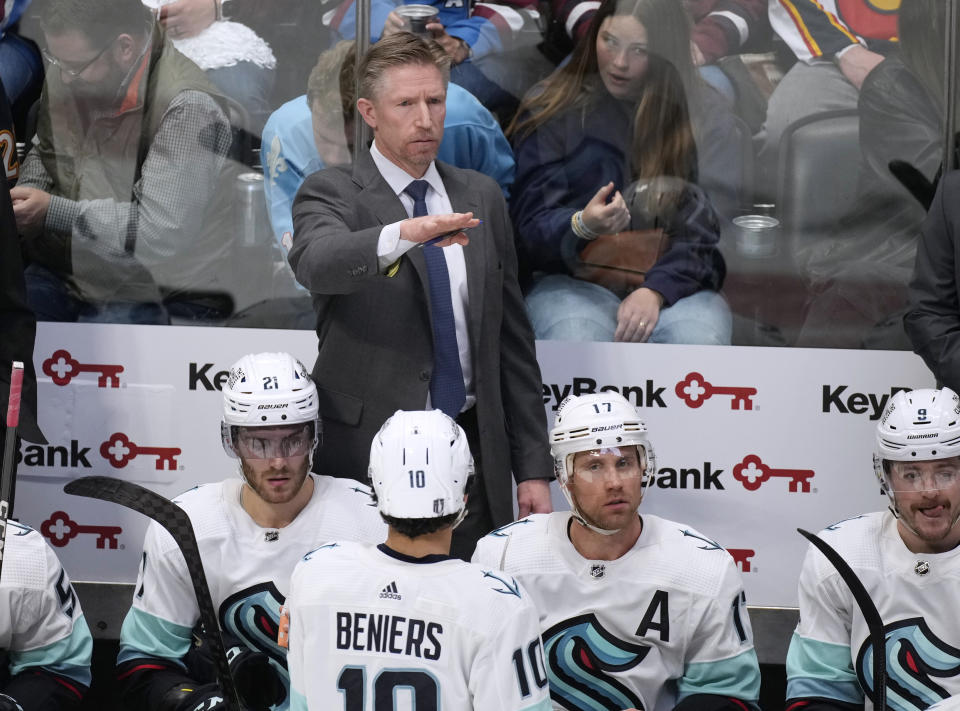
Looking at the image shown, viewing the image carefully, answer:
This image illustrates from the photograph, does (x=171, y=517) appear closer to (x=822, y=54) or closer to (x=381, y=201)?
(x=381, y=201)

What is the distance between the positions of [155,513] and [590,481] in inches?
38.1

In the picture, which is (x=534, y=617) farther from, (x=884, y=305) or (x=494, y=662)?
(x=884, y=305)

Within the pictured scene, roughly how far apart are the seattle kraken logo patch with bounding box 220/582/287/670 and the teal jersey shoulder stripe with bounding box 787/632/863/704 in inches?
47.3

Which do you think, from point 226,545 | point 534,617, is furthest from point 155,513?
point 534,617

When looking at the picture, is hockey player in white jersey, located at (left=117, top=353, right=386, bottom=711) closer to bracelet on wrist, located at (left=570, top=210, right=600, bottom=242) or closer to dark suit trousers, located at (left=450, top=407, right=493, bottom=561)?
dark suit trousers, located at (left=450, top=407, right=493, bottom=561)

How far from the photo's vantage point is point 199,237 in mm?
4664

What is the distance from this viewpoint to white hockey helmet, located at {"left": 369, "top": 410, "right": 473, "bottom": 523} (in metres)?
2.77

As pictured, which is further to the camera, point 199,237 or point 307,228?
point 199,237

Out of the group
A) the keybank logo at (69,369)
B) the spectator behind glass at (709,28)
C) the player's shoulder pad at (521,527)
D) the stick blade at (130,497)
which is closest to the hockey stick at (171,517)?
the stick blade at (130,497)

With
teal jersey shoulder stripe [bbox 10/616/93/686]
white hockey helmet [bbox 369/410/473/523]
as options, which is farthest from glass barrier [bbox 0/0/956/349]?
white hockey helmet [bbox 369/410/473/523]

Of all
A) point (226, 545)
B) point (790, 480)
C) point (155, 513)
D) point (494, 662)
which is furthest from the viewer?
point (790, 480)

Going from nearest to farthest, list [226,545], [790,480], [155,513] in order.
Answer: [155,513] < [226,545] < [790,480]

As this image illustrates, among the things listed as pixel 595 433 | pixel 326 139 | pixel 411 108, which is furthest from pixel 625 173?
pixel 595 433

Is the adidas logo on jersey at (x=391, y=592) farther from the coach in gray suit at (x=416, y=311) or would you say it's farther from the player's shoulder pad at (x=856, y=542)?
the player's shoulder pad at (x=856, y=542)
